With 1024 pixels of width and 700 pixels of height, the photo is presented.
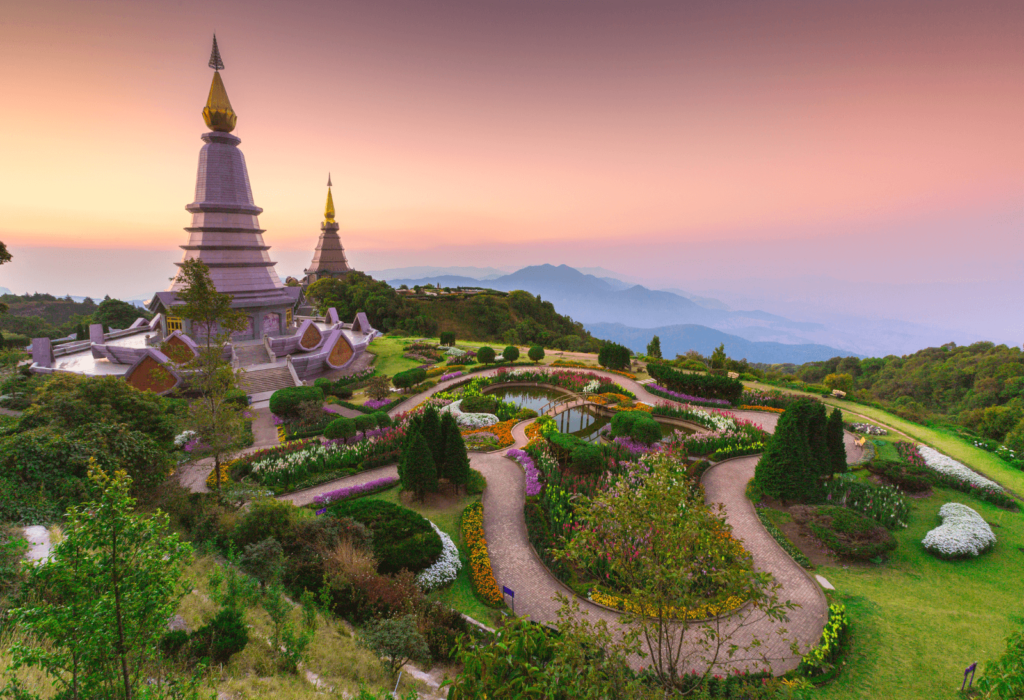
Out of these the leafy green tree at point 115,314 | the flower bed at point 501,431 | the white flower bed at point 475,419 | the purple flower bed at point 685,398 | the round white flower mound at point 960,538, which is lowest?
the round white flower mound at point 960,538

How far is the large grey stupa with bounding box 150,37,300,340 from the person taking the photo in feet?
101

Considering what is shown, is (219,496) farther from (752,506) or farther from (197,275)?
(752,506)

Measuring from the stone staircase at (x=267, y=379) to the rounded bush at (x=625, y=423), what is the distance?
67.6 feet

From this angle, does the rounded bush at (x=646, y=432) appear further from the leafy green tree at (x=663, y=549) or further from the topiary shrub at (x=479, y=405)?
the leafy green tree at (x=663, y=549)

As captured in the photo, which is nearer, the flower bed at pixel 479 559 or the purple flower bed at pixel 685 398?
the flower bed at pixel 479 559

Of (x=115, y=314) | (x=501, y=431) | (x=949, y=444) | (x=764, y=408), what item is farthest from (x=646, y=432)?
(x=115, y=314)

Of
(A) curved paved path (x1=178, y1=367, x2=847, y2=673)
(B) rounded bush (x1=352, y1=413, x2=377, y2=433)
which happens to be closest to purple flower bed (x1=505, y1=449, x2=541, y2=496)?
(A) curved paved path (x1=178, y1=367, x2=847, y2=673)

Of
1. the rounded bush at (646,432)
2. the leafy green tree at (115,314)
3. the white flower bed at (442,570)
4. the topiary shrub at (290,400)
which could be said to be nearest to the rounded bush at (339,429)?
the topiary shrub at (290,400)

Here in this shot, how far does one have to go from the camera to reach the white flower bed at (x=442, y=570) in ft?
37.4

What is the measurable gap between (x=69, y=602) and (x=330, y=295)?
5477cm

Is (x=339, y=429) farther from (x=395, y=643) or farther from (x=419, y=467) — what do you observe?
(x=395, y=643)

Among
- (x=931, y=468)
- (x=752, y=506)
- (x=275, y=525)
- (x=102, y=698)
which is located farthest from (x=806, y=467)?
(x=102, y=698)

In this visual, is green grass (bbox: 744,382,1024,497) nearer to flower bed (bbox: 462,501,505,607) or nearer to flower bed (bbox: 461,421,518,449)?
flower bed (bbox: 461,421,518,449)

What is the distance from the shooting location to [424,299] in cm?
6419
